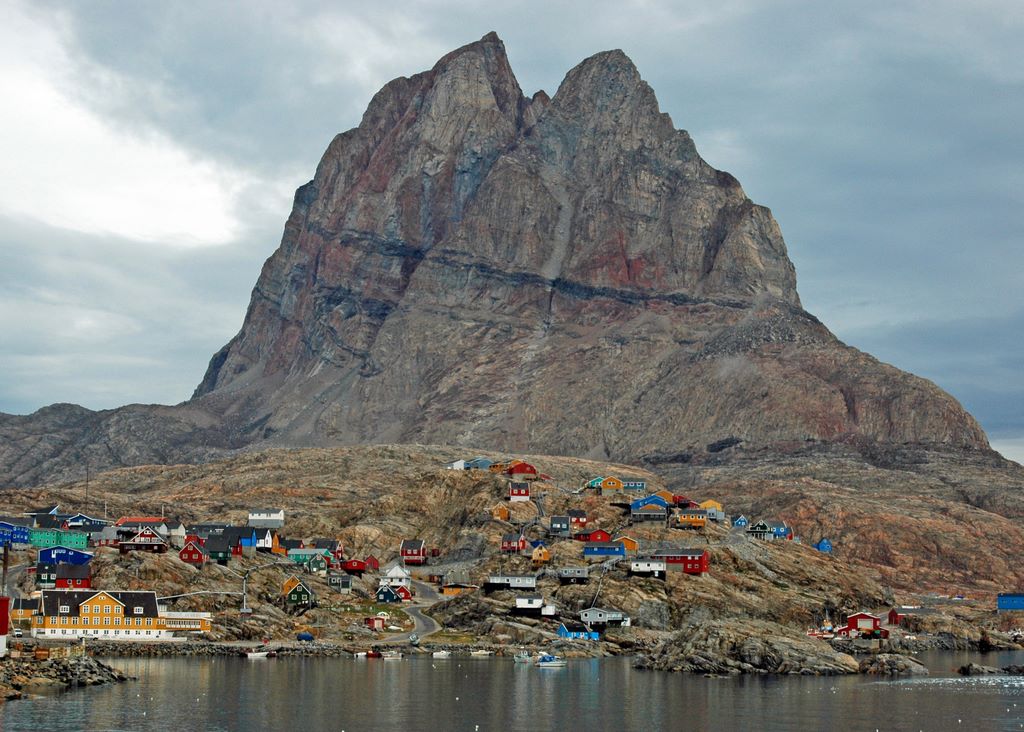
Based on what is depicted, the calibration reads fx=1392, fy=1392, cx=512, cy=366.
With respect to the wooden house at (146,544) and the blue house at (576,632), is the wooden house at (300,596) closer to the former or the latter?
the wooden house at (146,544)

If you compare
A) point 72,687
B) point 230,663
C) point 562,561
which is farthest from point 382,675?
point 562,561

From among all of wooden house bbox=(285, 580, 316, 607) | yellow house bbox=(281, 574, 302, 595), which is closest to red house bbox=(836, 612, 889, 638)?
wooden house bbox=(285, 580, 316, 607)

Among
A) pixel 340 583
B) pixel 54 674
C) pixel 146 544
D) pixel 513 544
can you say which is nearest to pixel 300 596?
pixel 340 583

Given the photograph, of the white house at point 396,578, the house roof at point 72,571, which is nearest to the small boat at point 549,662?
the white house at point 396,578

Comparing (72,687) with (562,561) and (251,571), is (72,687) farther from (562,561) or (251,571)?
(562,561)

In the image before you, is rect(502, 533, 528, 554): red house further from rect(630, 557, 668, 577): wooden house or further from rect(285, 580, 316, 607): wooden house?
rect(285, 580, 316, 607): wooden house

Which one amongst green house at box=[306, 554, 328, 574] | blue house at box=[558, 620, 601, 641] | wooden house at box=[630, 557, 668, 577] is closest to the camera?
blue house at box=[558, 620, 601, 641]
